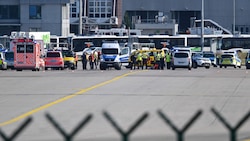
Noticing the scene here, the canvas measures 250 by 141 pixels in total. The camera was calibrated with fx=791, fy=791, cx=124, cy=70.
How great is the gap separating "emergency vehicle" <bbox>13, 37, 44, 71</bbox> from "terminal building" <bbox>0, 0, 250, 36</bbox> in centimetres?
4241

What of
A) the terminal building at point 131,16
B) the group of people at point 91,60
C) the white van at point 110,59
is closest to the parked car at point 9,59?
the group of people at point 91,60

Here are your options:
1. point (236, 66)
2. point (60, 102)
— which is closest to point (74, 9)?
point (236, 66)

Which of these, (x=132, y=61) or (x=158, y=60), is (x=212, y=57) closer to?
(x=158, y=60)

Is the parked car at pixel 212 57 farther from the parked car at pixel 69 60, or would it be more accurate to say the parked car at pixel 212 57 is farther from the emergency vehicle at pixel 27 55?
the emergency vehicle at pixel 27 55

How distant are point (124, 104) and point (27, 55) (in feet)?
106

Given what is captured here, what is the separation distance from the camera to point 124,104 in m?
28.5

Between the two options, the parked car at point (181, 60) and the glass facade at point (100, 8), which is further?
the glass facade at point (100, 8)

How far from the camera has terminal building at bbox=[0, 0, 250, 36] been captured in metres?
104

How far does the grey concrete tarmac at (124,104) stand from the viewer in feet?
65.5

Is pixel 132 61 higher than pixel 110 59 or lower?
lower

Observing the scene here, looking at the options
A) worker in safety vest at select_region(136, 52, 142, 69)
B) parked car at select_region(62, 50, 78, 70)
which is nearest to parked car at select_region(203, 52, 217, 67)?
worker in safety vest at select_region(136, 52, 142, 69)

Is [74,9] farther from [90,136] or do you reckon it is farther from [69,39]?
[90,136]

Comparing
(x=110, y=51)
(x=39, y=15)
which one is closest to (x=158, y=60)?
(x=110, y=51)

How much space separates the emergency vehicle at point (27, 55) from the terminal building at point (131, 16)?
42.4m
